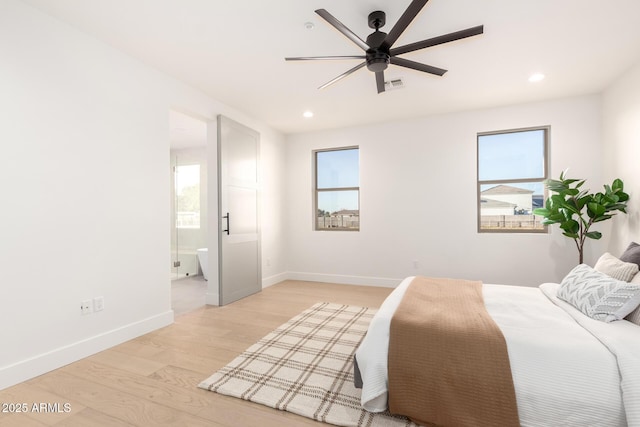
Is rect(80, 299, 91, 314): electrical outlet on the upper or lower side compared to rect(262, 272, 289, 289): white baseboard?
upper

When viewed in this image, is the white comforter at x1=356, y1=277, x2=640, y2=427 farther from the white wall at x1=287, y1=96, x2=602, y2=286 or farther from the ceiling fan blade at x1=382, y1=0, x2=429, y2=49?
the white wall at x1=287, y1=96, x2=602, y2=286

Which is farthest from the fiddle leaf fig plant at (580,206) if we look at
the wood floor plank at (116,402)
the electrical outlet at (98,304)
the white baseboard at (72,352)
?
the electrical outlet at (98,304)

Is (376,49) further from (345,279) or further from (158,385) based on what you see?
(345,279)

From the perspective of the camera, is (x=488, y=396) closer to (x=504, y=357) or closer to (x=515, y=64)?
(x=504, y=357)

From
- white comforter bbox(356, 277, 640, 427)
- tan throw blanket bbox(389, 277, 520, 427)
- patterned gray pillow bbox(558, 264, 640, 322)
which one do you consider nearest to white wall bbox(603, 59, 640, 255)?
patterned gray pillow bbox(558, 264, 640, 322)

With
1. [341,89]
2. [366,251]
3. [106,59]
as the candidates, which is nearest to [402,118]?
[341,89]

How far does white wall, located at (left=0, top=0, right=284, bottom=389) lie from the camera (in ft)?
6.93

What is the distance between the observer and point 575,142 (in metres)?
4.02

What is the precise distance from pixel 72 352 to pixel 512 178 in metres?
5.45

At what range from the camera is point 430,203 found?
4.70m

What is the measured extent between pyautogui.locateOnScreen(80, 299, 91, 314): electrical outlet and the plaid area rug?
127 cm

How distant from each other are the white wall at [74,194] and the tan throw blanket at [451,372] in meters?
2.50

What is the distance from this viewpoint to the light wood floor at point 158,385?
1731 mm

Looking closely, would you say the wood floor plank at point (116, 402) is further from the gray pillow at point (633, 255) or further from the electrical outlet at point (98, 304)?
the gray pillow at point (633, 255)
